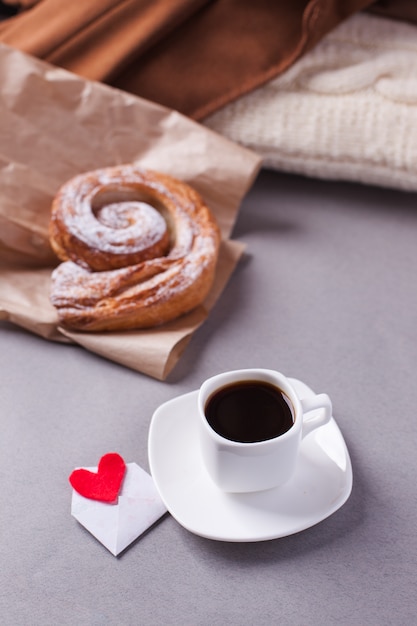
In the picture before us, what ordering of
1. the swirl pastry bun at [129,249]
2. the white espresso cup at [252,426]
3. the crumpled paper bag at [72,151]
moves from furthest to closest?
the crumpled paper bag at [72,151], the swirl pastry bun at [129,249], the white espresso cup at [252,426]

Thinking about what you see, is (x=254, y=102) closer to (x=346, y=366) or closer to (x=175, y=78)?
(x=175, y=78)

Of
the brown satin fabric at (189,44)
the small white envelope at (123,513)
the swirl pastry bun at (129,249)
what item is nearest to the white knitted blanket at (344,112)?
the brown satin fabric at (189,44)

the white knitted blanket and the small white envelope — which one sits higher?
the white knitted blanket

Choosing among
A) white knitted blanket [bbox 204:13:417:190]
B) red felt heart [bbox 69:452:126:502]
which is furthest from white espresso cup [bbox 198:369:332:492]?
white knitted blanket [bbox 204:13:417:190]

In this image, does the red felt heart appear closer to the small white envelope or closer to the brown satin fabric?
the small white envelope

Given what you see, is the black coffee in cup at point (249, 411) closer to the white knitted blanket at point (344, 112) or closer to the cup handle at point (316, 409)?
the cup handle at point (316, 409)

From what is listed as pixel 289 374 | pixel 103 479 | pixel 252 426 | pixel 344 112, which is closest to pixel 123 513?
pixel 103 479

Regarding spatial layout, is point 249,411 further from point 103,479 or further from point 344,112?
point 344,112
